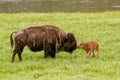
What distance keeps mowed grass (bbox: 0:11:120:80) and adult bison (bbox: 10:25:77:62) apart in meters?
0.33

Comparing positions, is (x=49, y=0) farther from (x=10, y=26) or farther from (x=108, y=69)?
(x=108, y=69)

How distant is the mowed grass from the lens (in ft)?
36.0

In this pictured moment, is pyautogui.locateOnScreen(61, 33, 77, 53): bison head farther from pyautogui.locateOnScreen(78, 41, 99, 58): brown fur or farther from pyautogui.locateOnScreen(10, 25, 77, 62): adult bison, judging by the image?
pyautogui.locateOnScreen(78, 41, 99, 58): brown fur

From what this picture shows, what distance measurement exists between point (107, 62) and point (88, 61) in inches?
23.1

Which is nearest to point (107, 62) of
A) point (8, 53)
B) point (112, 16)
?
point (8, 53)

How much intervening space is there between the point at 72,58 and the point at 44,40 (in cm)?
106

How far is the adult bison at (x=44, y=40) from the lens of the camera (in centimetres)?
1299

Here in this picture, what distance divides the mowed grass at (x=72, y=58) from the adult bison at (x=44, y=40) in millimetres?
328

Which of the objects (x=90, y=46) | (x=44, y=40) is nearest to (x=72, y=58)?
(x=90, y=46)

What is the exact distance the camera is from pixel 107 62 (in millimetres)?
12367

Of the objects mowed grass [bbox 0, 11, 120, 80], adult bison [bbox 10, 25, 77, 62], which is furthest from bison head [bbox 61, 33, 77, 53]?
mowed grass [bbox 0, 11, 120, 80]

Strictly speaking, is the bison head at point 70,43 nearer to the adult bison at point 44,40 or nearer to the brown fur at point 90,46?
the adult bison at point 44,40

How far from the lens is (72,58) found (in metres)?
13.3

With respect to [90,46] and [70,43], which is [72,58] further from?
[90,46]
